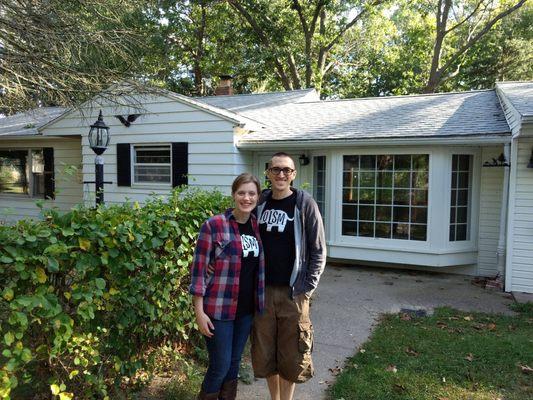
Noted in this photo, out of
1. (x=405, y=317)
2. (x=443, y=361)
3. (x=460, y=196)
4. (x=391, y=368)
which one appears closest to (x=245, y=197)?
(x=391, y=368)

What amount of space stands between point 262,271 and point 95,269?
1.04m

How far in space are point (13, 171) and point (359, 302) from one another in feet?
38.3

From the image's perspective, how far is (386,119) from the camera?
9.19 m

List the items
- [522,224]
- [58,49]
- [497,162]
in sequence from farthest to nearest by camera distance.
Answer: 1. [497,162]
2. [58,49]
3. [522,224]

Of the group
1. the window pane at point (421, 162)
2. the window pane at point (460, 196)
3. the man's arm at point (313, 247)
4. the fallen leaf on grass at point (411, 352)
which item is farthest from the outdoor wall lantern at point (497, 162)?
the man's arm at point (313, 247)

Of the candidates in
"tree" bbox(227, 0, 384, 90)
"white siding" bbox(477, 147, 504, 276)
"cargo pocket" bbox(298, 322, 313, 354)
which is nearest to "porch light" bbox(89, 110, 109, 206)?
"cargo pocket" bbox(298, 322, 313, 354)

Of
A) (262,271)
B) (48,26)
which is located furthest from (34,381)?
(48,26)

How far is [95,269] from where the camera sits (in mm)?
2611

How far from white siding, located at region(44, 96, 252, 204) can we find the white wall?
5.36 meters

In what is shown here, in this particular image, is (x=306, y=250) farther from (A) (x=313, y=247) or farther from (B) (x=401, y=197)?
(B) (x=401, y=197)

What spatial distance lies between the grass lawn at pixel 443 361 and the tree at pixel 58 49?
595 cm

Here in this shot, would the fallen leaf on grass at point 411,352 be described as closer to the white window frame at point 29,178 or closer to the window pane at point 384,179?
the window pane at point 384,179

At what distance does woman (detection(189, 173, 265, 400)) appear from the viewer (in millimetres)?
2574

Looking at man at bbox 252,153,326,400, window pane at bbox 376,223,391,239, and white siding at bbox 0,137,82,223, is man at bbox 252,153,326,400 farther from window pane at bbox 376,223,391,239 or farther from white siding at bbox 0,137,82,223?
white siding at bbox 0,137,82,223
